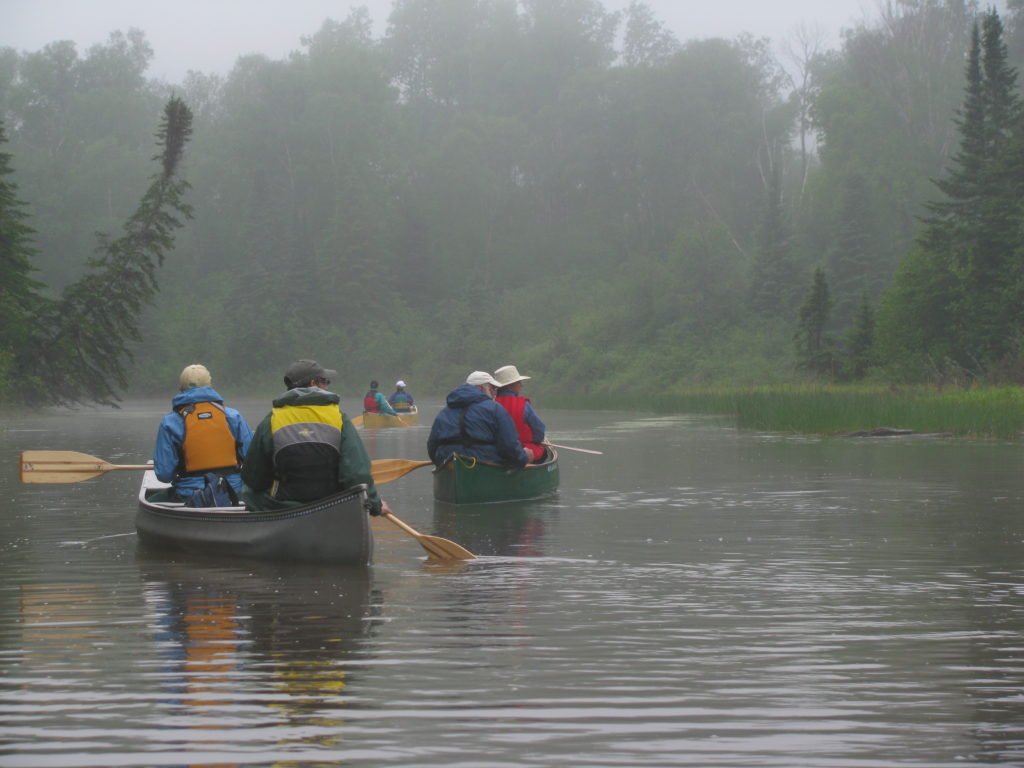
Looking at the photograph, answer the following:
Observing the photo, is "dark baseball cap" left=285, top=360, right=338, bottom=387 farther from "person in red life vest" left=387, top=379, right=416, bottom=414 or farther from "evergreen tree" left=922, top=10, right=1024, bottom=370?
"evergreen tree" left=922, top=10, right=1024, bottom=370

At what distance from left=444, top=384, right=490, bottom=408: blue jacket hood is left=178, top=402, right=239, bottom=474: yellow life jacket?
164 inches

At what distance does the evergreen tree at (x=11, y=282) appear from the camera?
38.5 m

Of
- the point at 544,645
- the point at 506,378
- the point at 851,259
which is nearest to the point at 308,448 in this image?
the point at 544,645

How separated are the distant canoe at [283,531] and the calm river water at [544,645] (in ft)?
0.53

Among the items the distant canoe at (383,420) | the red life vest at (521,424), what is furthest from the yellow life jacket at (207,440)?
the distant canoe at (383,420)

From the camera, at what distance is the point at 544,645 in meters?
7.71

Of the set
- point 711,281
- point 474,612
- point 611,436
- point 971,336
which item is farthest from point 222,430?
point 711,281

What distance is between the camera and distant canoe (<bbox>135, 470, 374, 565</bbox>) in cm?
1055

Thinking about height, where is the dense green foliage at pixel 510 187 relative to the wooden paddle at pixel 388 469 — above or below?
above

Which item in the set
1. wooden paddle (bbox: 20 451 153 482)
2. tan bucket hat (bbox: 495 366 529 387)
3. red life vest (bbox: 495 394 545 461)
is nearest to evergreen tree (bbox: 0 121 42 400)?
wooden paddle (bbox: 20 451 153 482)

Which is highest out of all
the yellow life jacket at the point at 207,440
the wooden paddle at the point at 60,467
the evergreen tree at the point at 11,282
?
the evergreen tree at the point at 11,282

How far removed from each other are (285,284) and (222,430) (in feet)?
235

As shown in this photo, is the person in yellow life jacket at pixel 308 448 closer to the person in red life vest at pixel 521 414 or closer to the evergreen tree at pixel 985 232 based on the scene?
the person in red life vest at pixel 521 414

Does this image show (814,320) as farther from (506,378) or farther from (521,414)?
(506,378)
